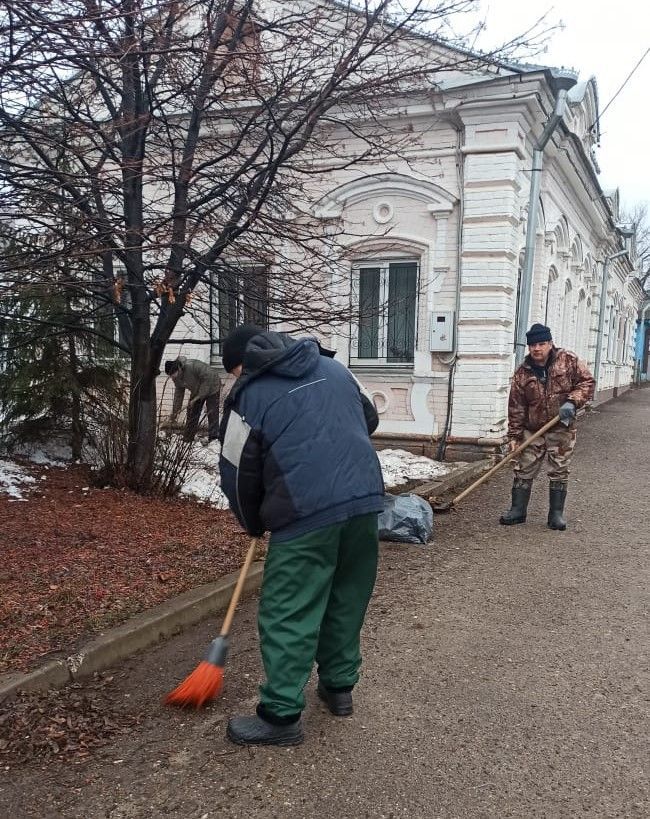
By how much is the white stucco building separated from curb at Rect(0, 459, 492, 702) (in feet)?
17.0

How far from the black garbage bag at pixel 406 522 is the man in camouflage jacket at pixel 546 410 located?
1123 mm

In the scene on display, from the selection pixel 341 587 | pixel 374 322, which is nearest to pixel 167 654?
pixel 341 587

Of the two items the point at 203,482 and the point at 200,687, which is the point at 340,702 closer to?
the point at 200,687

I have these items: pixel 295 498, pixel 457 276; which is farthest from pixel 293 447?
pixel 457 276

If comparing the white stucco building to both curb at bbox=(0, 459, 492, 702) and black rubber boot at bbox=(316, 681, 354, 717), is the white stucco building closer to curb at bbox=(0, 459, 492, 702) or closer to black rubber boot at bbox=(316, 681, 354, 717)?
curb at bbox=(0, 459, 492, 702)

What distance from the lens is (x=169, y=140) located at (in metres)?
6.05

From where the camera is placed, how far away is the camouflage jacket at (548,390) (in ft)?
20.1

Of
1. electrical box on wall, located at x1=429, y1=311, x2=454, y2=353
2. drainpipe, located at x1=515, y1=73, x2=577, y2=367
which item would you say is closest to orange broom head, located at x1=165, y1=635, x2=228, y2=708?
electrical box on wall, located at x1=429, y1=311, x2=454, y2=353

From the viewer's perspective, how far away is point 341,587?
289cm

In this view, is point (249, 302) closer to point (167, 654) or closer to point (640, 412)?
point (167, 654)

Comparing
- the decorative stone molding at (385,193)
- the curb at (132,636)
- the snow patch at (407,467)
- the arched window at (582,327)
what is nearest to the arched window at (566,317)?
the arched window at (582,327)

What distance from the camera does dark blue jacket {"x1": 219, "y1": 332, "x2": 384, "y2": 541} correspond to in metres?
2.67

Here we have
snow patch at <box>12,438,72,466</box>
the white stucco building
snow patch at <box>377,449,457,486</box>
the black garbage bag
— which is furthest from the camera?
the white stucco building

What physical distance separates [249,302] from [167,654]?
4.26 metres
